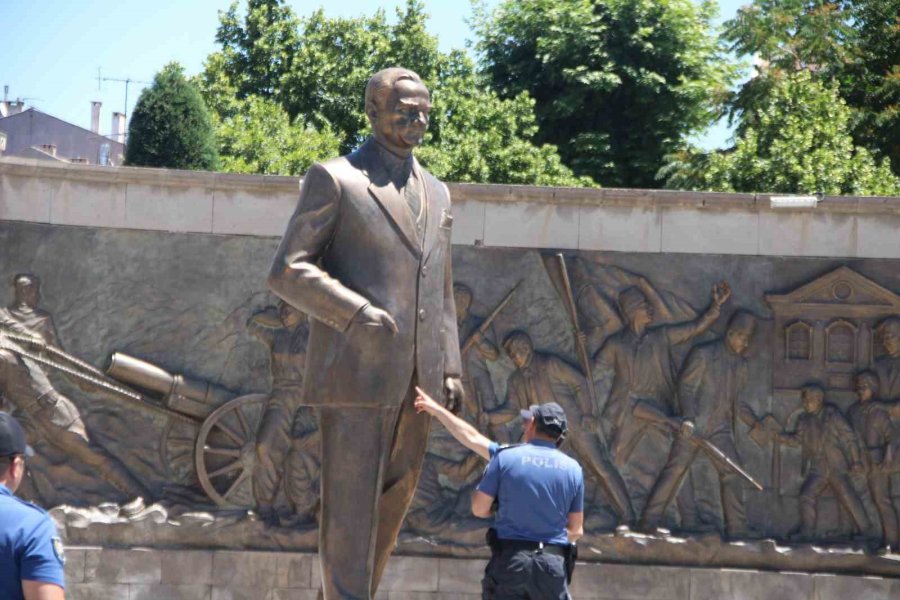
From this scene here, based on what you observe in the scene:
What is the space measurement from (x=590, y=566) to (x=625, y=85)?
17.7 meters

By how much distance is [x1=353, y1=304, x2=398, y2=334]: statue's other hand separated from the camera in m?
6.28

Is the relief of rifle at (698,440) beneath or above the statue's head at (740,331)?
beneath

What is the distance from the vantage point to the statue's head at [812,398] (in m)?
10.9

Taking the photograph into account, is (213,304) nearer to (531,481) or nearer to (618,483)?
(618,483)

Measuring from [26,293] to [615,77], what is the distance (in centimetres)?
1729

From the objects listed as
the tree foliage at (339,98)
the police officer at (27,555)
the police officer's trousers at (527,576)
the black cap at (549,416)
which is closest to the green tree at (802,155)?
the tree foliage at (339,98)

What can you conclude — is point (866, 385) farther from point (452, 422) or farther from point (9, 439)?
point (9, 439)

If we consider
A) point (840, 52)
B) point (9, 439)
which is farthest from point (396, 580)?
point (840, 52)

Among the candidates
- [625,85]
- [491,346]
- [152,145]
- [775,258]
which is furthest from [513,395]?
[625,85]

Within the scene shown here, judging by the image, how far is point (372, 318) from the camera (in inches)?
248

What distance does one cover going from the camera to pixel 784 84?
20.7 meters

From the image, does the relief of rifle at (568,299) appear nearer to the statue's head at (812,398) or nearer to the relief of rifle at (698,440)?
the relief of rifle at (698,440)

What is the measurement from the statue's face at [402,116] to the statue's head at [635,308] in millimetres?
4518

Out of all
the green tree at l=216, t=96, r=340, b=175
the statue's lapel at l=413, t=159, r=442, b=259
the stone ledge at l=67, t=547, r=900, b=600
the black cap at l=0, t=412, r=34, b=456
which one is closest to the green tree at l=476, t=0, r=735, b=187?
the green tree at l=216, t=96, r=340, b=175
